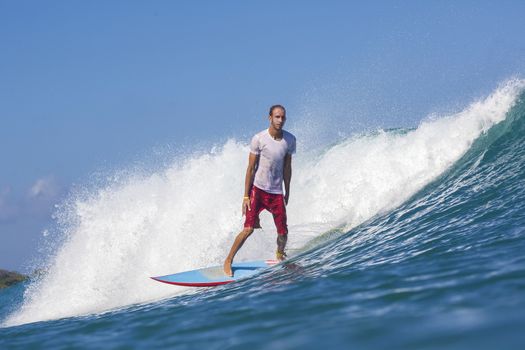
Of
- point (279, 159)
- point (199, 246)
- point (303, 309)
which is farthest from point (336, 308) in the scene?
point (199, 246)

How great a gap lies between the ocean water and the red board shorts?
680mm

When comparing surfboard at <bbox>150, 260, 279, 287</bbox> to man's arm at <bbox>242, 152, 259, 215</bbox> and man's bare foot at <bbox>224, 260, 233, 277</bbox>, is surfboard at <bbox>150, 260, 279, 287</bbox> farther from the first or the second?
man's arm at <bbox>242, 152, 259, 215</bbox>

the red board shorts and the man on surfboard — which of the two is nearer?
the man on surfboard

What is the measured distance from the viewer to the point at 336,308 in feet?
13.3

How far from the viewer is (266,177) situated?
7.74m

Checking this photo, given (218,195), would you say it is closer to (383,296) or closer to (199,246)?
(199,246)

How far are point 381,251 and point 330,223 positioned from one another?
14.6 ft

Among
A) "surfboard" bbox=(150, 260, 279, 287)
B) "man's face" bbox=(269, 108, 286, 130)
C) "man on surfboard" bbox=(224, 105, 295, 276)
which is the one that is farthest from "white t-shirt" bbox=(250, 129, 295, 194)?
"surfboard" bbox=(150, 260, 279, 287)

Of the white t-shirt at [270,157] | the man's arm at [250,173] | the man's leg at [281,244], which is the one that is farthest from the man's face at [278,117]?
the man's leg at [281,244]

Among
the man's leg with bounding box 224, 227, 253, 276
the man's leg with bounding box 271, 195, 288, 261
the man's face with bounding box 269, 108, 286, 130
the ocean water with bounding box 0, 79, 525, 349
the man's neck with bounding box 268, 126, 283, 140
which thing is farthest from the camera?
the man's leg with bounding box 271, 195, 288, 261

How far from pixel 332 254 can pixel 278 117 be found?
1.98 metres

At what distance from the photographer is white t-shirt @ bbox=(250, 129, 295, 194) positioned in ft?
24.7

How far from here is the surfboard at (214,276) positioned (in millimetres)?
7566

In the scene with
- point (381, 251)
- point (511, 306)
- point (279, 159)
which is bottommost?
point (511, 306)
